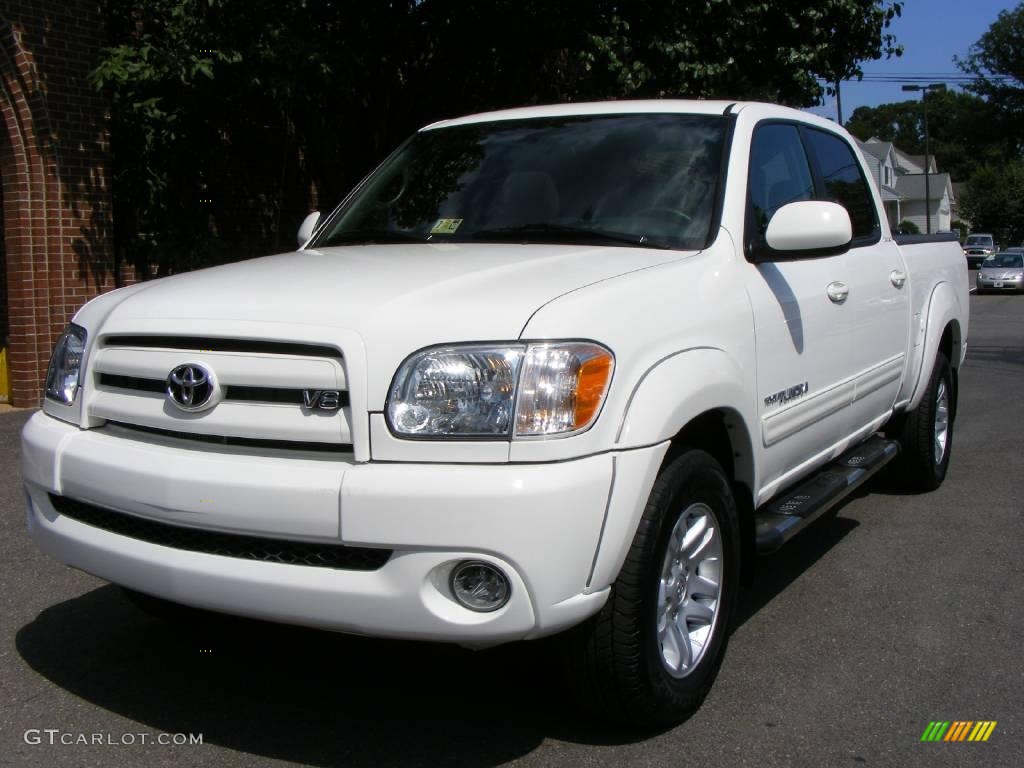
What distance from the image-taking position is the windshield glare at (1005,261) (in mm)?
33812

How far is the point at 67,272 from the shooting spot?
973cm

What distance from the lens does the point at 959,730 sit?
131 inches

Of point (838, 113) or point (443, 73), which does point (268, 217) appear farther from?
point (838, 113)

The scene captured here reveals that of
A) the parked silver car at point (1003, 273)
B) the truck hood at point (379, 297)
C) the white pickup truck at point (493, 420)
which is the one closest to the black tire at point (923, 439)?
the white pickup truck at point (493, 420)

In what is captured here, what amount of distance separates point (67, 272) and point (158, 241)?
0.81m

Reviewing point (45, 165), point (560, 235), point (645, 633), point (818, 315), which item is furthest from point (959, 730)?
point (45, 165)

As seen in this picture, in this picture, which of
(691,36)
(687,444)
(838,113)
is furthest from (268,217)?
(838,113)

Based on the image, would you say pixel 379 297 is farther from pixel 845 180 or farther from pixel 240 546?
pixel 845 180

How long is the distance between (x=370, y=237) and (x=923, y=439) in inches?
135

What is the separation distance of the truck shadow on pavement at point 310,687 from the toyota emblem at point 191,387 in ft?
3.28

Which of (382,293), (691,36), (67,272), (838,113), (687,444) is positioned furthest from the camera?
(838,113)

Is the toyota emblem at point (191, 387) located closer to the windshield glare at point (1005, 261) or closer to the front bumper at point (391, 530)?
the front bumper at point (391, 530)

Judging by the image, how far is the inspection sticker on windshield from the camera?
4062 mm

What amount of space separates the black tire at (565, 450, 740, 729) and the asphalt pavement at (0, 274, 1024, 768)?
110mm
